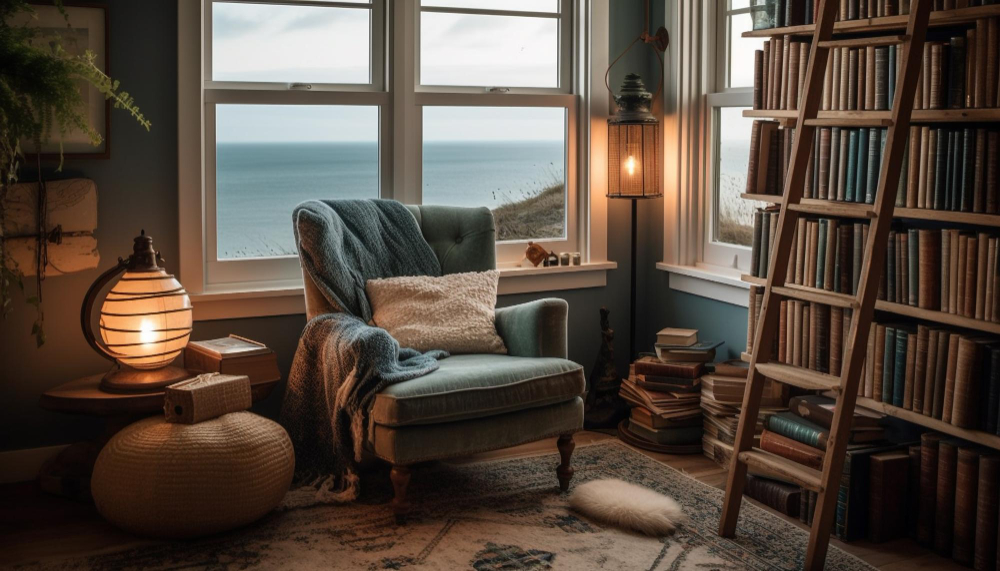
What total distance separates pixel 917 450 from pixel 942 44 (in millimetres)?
1229

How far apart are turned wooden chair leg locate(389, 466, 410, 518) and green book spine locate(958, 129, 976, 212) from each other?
6.03ft

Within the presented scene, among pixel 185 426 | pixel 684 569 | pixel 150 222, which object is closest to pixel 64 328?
pixel 150 222

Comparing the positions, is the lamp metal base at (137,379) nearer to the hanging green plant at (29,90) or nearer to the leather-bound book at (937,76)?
the hanging green plant at (29,90)

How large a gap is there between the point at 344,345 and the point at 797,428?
1.51 meters

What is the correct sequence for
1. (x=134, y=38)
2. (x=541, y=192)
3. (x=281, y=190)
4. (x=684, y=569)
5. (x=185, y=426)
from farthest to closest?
1. (x=541, y=192)
2. (x=281, y=190)
3. (x=134, y=38)
4. (x=185, y=426)
5. (x=684, y=569)

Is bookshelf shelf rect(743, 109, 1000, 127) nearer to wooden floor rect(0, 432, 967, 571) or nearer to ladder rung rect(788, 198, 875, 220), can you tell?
ladder rung rect(788, 198, 875, 220)

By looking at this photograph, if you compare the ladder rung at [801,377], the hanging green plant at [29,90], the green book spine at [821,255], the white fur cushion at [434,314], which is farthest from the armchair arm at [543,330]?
the hanging green plant at [29,90]

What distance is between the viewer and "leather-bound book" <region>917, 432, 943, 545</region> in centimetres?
296

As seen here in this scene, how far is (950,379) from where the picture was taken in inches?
111

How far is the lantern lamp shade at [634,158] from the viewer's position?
14.0ft

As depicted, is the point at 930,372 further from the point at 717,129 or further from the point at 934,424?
the point at 717,129

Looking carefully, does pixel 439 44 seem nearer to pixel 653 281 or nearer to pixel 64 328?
pixel 653 281

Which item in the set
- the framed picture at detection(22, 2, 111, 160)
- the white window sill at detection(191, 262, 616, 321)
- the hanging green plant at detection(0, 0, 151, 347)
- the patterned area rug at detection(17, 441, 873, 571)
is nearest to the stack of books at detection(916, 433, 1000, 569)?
the patterned area rug at detection(17, 441, 873, 571)

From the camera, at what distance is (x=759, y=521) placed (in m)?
3.17
